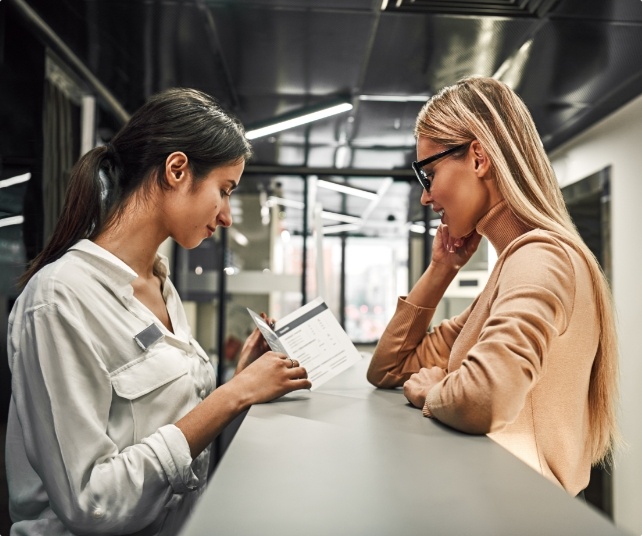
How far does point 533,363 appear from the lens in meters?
0.79

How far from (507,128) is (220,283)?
482cm

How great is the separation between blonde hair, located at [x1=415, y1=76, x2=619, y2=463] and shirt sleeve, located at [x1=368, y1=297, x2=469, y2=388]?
1.43ft

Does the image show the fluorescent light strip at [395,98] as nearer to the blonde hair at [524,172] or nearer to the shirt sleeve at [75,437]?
the blonde hair at [524,172]

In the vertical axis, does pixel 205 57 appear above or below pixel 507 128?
above

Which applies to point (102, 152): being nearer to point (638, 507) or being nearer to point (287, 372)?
point (287, 372)

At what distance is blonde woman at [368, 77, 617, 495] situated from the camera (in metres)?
0.80

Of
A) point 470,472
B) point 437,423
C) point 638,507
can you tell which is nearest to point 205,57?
point 437,423

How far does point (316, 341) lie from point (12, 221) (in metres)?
1.65

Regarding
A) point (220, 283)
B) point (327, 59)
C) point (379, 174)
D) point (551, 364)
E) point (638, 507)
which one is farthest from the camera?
point (220, 283)

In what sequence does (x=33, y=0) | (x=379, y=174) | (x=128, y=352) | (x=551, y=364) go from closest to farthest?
(x=551, y=364) < (x=128, y=352) < (x=33, y=0) < (x=379, y=174)

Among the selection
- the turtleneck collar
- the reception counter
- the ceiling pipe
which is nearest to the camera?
the reception counter

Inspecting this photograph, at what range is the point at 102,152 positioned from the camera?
4.24ft

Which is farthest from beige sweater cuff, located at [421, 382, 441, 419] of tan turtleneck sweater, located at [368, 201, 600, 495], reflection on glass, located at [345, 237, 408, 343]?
reflection on glass, located at [345, 237, 408, 343]

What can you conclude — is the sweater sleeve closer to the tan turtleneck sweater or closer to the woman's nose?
the tan turtleneck sweater
